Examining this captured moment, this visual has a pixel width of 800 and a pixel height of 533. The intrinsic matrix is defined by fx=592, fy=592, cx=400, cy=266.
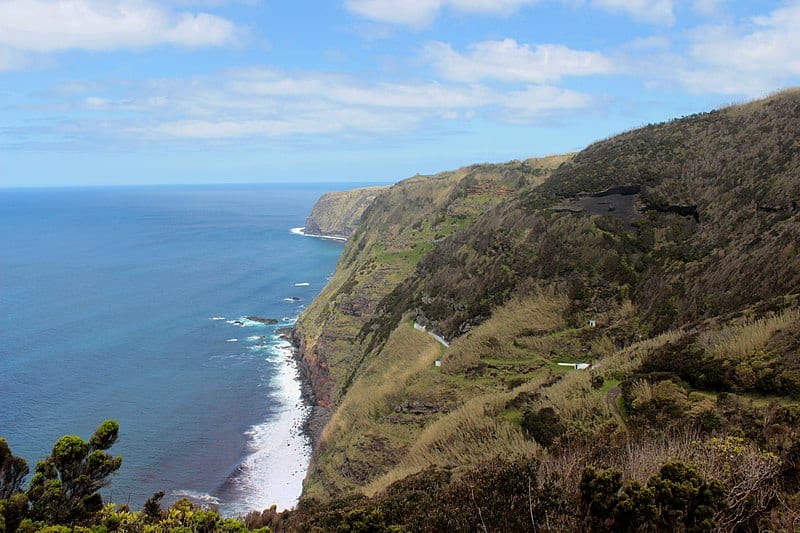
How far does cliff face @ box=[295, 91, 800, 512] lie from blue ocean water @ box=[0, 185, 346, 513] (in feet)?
28.6

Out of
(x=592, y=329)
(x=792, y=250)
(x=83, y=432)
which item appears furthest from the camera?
(x=83, y=432)

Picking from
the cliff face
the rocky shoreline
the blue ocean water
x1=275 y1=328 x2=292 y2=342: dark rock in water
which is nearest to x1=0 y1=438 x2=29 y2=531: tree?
the cliff face

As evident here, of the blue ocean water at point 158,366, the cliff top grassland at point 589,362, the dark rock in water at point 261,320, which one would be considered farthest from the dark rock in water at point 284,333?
the cliff top grassland at point 589,362

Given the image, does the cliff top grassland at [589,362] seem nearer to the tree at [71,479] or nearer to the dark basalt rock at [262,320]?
the tree at [71,479]

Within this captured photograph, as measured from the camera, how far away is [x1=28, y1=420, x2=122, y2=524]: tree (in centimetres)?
1538

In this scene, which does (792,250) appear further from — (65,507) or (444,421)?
(65,507)

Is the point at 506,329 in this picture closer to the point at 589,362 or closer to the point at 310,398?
the point at 589,362

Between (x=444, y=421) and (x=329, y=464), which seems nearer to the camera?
(x=444, y=421)

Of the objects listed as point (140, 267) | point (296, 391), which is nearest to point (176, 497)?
point (296, 391)

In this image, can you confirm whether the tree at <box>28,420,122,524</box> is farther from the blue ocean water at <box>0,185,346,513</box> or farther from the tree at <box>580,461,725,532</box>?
the blue ocean water at <box>0,185,346,513</box>

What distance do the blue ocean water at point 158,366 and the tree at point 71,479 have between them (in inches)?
872

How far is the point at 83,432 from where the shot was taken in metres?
53.5

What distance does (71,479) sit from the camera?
647 inches

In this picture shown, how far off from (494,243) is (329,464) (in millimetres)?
23908
